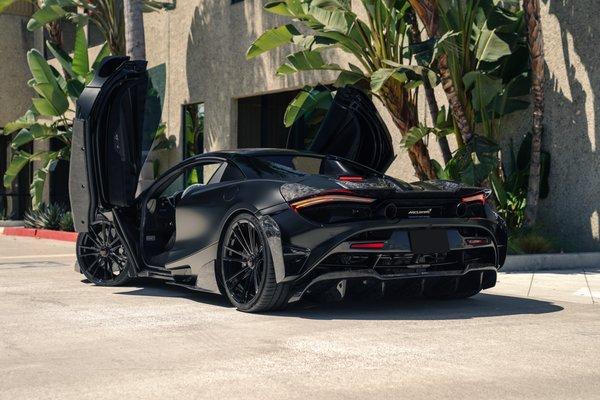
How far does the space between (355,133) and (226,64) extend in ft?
34.4

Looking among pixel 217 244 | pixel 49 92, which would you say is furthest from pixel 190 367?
pixel 49 92

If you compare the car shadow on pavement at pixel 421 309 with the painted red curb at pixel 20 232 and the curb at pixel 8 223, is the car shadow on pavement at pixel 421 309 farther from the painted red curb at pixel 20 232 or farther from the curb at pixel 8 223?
the curb at pixel 8 223

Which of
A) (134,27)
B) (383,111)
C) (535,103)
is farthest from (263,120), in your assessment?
(535,103)

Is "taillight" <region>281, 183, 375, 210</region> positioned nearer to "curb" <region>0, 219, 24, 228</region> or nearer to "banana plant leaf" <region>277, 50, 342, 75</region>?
"banana plant leaf" <region>277, 50, 342, 75</region>

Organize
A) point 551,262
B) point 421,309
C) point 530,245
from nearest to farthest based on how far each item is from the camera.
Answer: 1. point 421,309
2. point 551,262
3. point 530,245

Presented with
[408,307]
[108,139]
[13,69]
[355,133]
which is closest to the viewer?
[408,307]

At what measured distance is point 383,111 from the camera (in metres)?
15.4

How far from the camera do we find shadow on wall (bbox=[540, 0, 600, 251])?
12.2 meters

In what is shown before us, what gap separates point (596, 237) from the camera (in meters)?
12.2

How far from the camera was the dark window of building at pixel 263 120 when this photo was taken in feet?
61.2

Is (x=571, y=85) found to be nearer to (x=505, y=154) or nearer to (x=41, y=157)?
(x=505, y=154)

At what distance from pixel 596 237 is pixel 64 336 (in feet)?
25.6

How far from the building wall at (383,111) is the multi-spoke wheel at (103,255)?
4.54 meters

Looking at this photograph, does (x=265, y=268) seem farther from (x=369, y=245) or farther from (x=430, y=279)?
(x=430, y=279)
